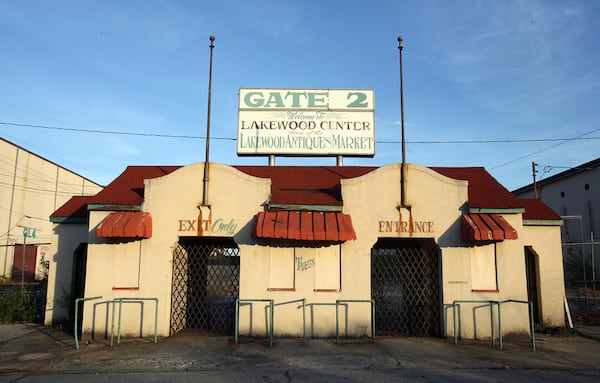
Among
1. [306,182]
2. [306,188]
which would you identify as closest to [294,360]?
[306,188]

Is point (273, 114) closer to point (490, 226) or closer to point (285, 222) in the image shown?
point (285, 222)

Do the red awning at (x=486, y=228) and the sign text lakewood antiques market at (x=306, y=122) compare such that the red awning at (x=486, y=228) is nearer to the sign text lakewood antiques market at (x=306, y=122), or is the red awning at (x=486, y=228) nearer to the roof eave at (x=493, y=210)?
the roof eave at (x=493, y=210)

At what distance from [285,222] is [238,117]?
8051 mm

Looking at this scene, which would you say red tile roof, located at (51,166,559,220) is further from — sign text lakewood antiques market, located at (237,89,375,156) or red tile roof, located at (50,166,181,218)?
sign text lakewood antiques market, located at (237,89,375,156)

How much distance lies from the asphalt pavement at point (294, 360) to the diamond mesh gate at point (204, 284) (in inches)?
Result: 49.1

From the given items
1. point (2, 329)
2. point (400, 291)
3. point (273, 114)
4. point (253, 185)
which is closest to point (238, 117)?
point (273, 114)

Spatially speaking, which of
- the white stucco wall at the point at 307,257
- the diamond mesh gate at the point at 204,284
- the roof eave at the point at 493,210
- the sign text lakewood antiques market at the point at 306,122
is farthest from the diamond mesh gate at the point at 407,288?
the sign text lakewood antiques market at the point at 306,122

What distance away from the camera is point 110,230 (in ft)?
37.3

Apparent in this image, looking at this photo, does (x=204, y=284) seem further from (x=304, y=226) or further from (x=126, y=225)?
(x=304, y=226)

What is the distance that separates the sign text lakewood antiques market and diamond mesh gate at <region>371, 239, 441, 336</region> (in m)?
6.05

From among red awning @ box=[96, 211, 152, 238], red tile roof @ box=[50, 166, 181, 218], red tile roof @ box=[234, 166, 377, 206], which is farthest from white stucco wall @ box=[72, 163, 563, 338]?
red tile roof @ box=[234, 166, 377, 206]

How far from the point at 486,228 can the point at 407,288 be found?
9.83 ft

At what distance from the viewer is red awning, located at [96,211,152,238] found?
11375mm

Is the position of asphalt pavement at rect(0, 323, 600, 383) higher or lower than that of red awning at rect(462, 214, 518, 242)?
lower
